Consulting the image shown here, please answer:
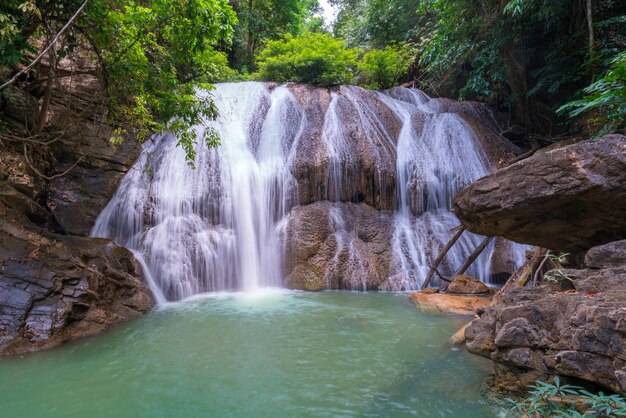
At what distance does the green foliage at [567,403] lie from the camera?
2.25 metres

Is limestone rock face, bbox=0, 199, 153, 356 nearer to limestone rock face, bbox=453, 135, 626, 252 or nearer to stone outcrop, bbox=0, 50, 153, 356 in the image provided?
stone outcrop, bbox=0, 50, 153, 356

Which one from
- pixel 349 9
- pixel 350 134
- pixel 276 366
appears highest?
pixel 349 9

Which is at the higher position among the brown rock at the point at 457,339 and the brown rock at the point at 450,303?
the brown rock at the point at 450,303

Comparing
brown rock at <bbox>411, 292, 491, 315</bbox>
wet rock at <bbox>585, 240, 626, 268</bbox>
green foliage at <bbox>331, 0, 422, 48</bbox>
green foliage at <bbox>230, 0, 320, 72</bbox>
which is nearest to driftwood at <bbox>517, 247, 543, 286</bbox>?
brown rock at <bbox>411, 292, 491, 315</bbox>

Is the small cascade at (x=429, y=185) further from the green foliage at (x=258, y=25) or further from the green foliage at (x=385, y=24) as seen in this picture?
the green foliage at (x=258, y=25)

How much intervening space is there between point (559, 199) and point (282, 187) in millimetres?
6865

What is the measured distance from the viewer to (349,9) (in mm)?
22453

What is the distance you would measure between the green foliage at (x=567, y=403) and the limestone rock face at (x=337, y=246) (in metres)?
5.61

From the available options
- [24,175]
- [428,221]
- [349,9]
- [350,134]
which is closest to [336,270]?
[428,221]

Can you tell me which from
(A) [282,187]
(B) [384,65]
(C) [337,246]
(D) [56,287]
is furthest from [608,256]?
(B) [384,65]

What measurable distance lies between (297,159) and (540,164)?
686 cm

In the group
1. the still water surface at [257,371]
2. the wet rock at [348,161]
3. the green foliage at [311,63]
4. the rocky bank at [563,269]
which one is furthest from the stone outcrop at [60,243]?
the green foliage at [311,63]

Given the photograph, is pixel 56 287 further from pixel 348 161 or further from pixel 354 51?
pixel 354 51

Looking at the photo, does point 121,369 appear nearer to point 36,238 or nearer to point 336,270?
point 36,238
